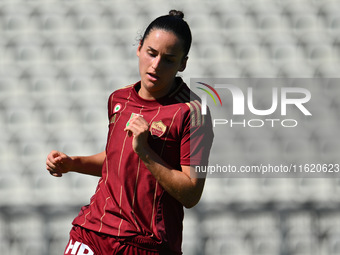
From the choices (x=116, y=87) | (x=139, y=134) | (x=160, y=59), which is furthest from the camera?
(x=116, y=87)

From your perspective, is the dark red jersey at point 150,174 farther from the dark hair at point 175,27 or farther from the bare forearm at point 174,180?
the dark hair at point 175,27

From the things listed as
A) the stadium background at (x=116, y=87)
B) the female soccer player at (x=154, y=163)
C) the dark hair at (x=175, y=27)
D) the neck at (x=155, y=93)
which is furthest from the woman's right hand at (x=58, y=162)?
the stadium background at (x=116, y=87)

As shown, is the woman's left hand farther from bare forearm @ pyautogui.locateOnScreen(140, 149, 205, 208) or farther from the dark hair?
the dark hair

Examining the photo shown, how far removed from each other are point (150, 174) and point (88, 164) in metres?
0.38

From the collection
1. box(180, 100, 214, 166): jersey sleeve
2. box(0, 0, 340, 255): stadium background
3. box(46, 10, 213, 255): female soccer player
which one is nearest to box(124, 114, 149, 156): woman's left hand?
box(46, 10, 213, 255): female soccer player

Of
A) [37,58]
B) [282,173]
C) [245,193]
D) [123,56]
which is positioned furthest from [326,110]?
[37,58]

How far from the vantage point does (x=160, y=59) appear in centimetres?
205

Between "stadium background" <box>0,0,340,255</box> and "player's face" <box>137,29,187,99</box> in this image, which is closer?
"player's face" <box>137,29,187,99</box>

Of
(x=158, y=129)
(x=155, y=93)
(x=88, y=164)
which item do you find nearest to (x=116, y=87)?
(x=88, y=164)

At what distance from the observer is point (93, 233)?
2.10 metres

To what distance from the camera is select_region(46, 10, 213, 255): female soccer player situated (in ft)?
6.64

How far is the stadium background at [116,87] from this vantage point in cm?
385

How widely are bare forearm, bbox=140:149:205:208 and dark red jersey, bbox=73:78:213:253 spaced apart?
0.16 ft

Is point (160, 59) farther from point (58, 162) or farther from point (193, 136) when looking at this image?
point (58, 162)
